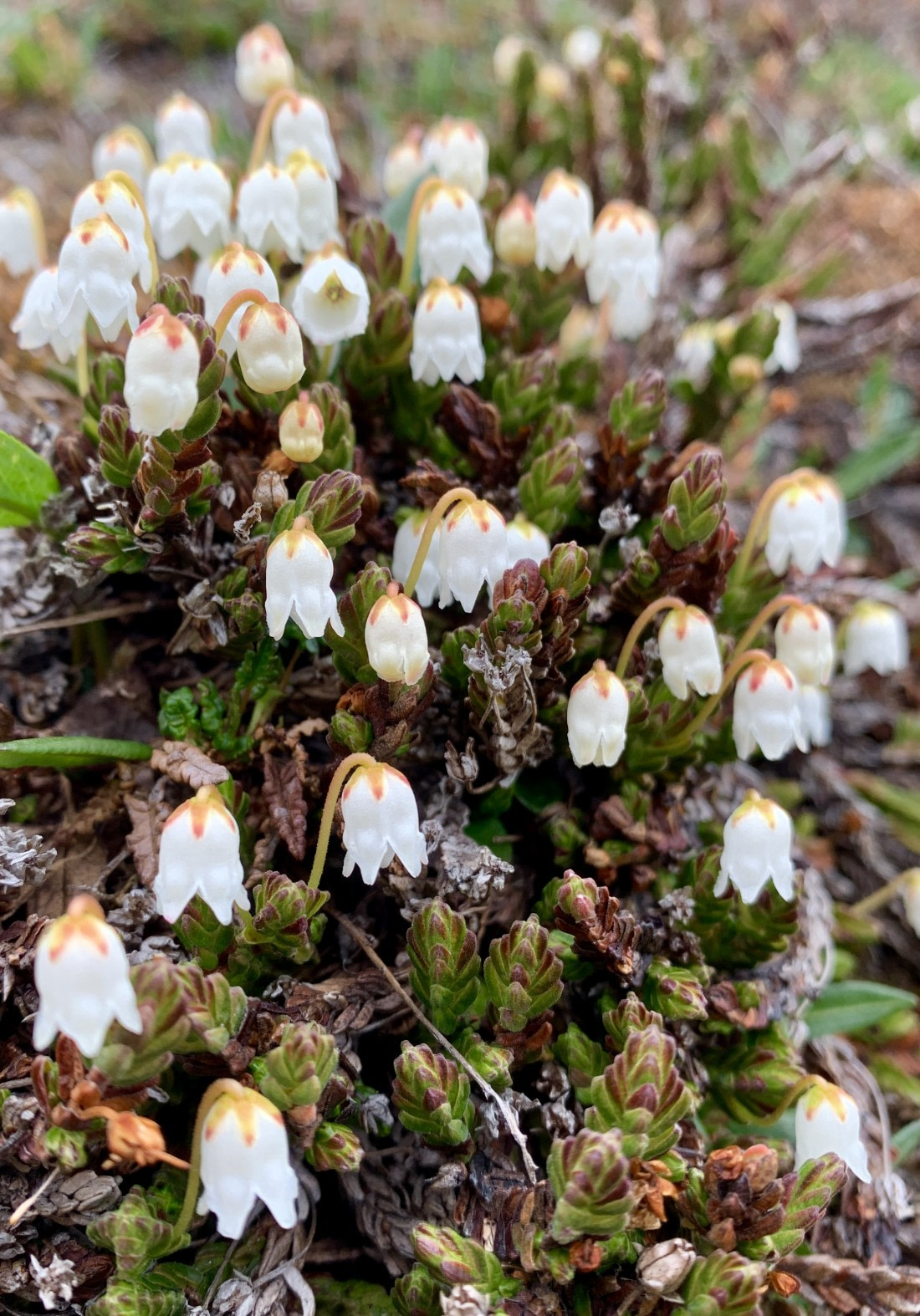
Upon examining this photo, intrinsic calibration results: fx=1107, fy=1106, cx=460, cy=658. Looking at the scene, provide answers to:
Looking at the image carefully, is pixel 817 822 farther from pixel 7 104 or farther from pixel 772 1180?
pixel 7 104

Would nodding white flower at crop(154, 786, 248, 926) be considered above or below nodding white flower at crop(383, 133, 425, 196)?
below

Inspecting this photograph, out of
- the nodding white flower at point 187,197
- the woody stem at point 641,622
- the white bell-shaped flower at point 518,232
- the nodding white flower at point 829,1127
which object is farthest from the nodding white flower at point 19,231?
the nodding white flower at point 829,1127

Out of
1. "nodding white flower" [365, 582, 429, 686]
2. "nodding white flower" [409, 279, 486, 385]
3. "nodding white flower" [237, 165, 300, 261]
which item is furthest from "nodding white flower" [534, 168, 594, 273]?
"nodding white flower" [365, 582, 429, 686]

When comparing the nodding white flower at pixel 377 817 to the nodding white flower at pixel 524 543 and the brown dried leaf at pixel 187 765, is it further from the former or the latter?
the nodding white flower at pixel 524 543

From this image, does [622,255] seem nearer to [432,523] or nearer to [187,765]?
[432,523]

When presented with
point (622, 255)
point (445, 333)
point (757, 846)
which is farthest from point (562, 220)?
point (757, 846)

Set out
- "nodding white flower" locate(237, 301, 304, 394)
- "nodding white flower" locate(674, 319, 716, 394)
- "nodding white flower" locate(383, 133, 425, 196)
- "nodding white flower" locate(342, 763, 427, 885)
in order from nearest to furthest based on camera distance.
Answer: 1. "nodding white flower" locate(342, 763, 427, 885)
2. "nodding white flower" locate(237, 301, 304, 394)
3. "nodding white flower" locate(383, 133, 425, 196)
4. "nodding white flower" locate(674, 319, 716, 394)

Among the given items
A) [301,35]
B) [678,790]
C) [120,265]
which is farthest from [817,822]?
[301,35]

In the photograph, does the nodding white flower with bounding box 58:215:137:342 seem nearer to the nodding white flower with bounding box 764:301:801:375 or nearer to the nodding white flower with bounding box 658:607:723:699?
the nodding white flower with bounding box 658:607:723:699
